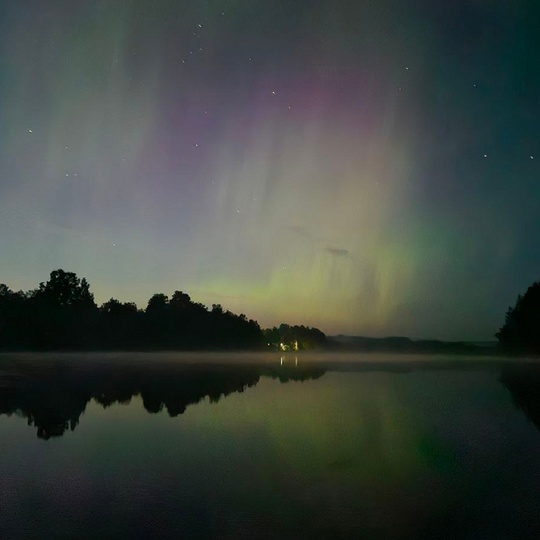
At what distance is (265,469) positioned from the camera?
436 inches

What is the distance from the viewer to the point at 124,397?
2323cm

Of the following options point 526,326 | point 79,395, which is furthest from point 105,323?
point 79,395

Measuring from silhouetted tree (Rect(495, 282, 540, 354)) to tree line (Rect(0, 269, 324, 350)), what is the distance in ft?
219

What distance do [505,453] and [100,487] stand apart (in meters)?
8.14

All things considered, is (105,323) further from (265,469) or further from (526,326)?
(265,469)

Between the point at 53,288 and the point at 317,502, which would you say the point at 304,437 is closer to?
the point at 317,502

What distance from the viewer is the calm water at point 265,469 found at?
7.79m

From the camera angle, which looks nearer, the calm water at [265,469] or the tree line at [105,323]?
the calm water at [265,469]

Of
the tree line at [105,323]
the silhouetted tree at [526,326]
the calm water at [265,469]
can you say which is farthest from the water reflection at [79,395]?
the silhouetted tree at [526,326]

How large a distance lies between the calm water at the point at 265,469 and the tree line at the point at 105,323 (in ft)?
289

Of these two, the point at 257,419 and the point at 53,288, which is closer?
the point at 257,419

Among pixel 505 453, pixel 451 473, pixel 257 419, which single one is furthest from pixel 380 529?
pixel 257 419

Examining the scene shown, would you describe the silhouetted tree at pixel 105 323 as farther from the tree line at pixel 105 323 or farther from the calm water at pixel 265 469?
the calm water at pixel 265 469

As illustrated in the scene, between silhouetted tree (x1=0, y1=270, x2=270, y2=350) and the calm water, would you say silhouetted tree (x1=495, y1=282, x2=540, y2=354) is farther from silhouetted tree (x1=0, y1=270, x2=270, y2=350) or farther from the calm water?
the calm water
